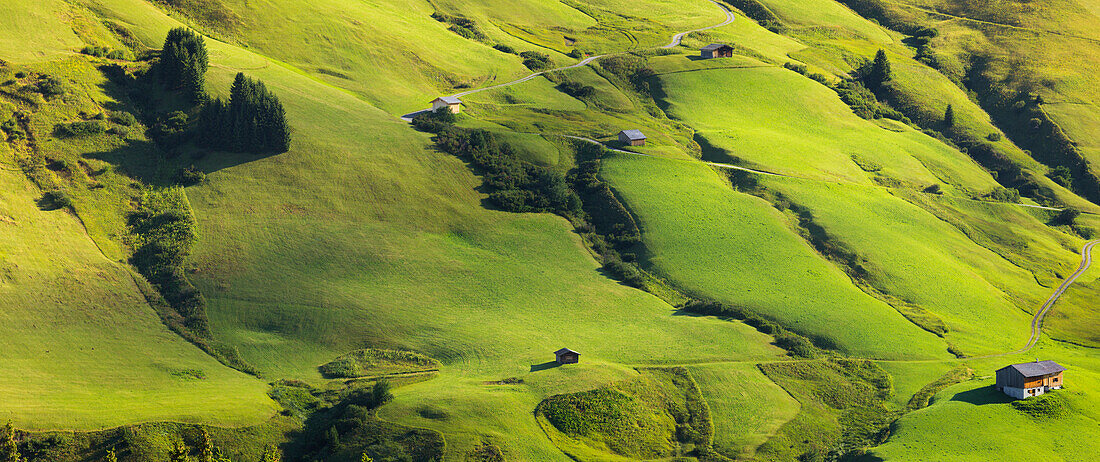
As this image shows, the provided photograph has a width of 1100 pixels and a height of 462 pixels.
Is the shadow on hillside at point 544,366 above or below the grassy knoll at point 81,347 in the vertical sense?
below

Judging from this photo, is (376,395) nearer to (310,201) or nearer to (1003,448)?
(310,201)

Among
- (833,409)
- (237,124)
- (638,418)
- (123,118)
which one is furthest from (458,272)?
(123,118)

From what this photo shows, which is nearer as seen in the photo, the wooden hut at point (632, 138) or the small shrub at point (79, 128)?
the small shrub at point (79, 128)

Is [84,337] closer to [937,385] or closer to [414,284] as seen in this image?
[414,284]

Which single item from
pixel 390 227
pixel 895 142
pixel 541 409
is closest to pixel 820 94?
pixel 895 142

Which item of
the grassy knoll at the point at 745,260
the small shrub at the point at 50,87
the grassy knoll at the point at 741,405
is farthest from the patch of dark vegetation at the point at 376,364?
the small shrub at the point at 50,87

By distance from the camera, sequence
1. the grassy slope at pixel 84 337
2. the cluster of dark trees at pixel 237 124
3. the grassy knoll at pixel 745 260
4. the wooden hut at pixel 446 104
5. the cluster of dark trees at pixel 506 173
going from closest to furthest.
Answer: the grassy slope at pixel 84 337 < the grassy knoll at pixel 745 260 < the cluster of dark trees at pixel 237 124 < the cluster of dark trees at pixel 506 173 < the wooden hut at pixel 446 104

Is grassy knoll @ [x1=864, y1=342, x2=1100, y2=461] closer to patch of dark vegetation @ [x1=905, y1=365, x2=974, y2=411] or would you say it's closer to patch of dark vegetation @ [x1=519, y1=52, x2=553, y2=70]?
patch of dark vegetation @ [x1=905, y1=365, x2=974, y2=411]

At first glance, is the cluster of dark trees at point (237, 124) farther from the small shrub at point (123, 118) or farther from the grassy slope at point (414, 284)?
the small shrub at point (123, 118)
